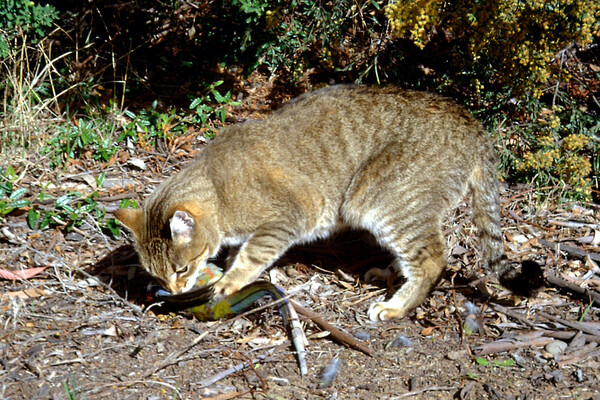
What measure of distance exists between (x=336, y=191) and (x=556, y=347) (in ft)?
5.78

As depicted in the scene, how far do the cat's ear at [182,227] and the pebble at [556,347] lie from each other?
2.36 meters

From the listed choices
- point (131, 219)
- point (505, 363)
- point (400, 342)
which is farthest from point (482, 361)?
point (131, 219)

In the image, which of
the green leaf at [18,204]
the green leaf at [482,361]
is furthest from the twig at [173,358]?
the green leaf at [18,204]

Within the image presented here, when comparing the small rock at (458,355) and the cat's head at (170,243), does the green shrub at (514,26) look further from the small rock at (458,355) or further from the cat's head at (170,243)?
the small rock at (458,355)

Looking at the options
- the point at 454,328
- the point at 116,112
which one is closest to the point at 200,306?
the point at 454,328

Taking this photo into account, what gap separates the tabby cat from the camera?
4402 mm

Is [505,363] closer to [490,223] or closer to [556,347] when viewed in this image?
[556,347]

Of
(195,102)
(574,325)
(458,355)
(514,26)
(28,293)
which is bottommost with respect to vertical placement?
(28,293)

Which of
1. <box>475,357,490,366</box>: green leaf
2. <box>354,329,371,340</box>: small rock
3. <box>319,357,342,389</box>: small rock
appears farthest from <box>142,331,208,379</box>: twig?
<box>475,357,490,366</box>: green leaf

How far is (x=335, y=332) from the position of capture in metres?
4.16

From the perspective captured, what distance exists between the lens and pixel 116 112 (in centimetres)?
616

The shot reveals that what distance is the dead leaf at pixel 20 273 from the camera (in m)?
4.50

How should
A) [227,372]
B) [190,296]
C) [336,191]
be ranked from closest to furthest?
[227,372], [190,296], [336,191]

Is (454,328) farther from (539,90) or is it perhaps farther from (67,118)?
(67,118)
